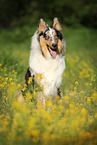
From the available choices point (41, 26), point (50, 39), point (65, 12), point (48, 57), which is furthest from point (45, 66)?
point (65, 12)

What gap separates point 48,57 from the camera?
4180 mm

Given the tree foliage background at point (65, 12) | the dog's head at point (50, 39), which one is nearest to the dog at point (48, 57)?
the dog's head at point (50, 39)

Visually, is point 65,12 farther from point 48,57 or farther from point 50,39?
point 50,39

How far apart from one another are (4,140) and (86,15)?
17.6 meters

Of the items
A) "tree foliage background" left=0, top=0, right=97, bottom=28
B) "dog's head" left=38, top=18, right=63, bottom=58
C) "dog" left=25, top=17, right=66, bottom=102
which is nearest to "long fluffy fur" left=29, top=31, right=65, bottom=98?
"dog" left=25, top=17, right=66, bottom=102

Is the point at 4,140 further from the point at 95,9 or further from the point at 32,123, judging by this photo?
the point at 95,9

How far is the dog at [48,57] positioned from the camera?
4011 mm

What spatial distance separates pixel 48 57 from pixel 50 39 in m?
0.43

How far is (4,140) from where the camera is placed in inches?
101

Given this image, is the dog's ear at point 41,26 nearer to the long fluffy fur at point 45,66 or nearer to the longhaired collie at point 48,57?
the longhaired collie at point 48,57

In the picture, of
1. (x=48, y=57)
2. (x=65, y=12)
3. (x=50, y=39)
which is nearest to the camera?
Result: (x=50, y=39)

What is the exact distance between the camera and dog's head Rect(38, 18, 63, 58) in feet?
12.9

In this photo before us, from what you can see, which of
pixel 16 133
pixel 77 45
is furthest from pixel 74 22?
pixel 16 133

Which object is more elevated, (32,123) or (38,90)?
(38,90)
